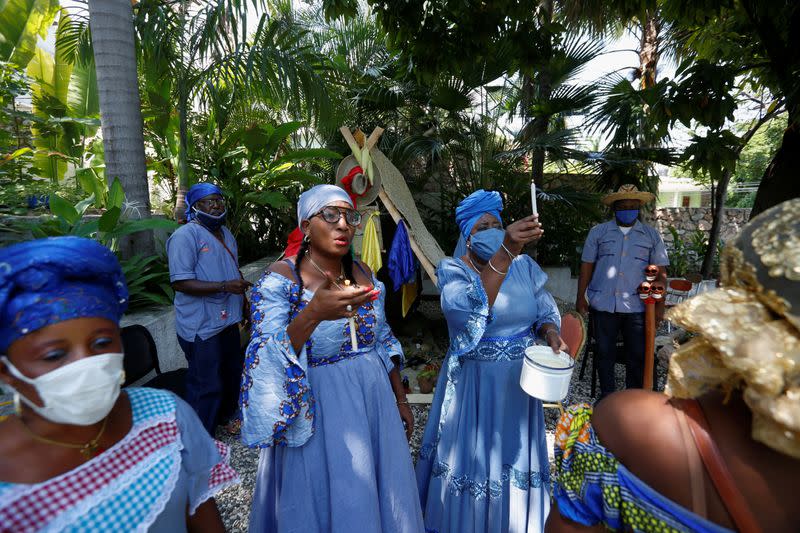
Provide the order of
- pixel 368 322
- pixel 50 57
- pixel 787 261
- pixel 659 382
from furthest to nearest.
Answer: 1. pixel 50 57
2. pixel 659 382
3. pixel 368 322
4. pixel 787 261

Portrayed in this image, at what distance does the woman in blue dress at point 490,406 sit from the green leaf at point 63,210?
11.2 ft

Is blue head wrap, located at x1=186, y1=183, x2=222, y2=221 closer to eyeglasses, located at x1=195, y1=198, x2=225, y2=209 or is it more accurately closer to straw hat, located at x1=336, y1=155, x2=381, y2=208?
eyeglasses, located at x1=195, y1=198, x2=225, y2=209

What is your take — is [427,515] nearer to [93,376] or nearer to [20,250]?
[93,376]

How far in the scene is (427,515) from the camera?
2.46 meters

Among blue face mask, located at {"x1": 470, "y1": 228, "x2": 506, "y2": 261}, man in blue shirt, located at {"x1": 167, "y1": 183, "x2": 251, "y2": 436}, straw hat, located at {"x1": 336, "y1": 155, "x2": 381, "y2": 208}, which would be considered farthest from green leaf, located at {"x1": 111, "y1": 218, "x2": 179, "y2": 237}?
blue face mask, located at {"x1": 470, "y1": 228, "x2": 506, "y2": 261}

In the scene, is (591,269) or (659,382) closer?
(591,269)

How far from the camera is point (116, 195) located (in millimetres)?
3760

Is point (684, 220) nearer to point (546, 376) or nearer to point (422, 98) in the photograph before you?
point (422, 98)

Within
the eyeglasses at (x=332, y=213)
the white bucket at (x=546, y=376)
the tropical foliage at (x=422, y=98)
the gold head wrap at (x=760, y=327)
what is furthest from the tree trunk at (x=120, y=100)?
the gold head wrap at (x=760, y=327)

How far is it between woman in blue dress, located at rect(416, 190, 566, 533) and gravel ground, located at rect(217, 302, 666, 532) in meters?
1.08

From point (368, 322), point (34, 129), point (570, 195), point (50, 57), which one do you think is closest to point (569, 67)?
point (570, 195)

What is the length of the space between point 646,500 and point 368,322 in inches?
49.9

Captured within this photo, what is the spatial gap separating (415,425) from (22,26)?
936 centimetres

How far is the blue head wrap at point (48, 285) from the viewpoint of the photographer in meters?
0.96
